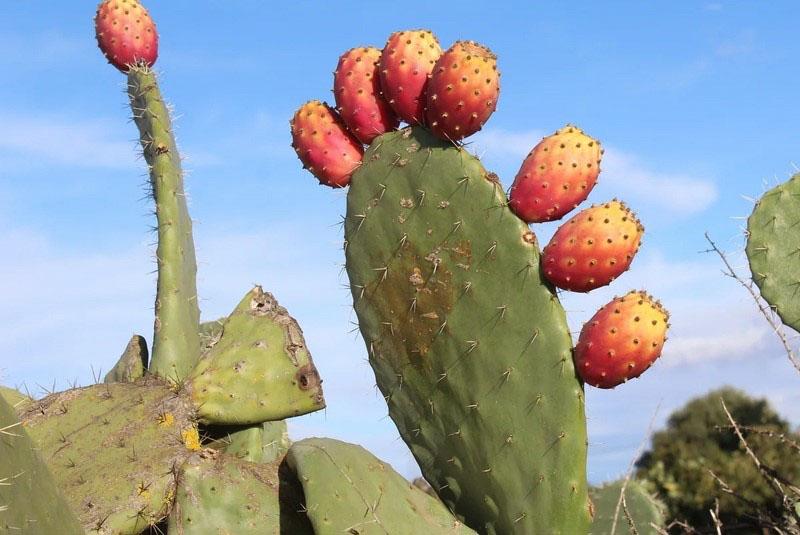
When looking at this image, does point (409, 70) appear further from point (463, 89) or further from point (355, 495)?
point (355, 495)

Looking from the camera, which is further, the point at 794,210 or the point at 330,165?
the point at 794,210

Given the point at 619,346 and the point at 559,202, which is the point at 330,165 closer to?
the point at 559,202

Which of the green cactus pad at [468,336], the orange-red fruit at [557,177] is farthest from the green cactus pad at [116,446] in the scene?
the orange-red fruit at [557,177]

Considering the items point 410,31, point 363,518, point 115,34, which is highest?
point 115,34

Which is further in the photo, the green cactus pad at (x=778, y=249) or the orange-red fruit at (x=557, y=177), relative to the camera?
the green cactus pad at (x=778, y=249)

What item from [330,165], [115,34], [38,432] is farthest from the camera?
[115,34]

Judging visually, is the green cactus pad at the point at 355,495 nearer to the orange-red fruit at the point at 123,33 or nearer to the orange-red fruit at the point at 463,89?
the orange-red fruit at the point at 463,89

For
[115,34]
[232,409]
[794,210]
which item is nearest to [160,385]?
[232,409]
